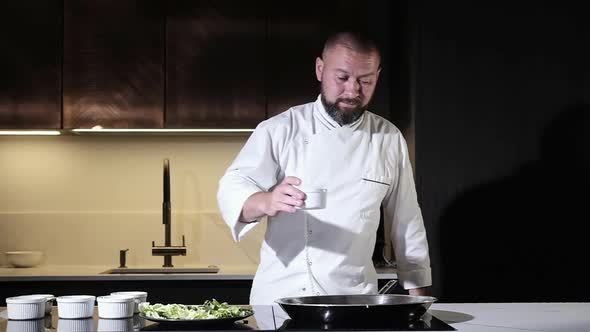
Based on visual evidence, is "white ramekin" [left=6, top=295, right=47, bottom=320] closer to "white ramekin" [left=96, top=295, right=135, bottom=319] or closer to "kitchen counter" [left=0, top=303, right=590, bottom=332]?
"kitchen counter" [left=0, top=303, right=590, bottom=332]

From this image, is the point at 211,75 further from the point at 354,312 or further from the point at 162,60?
the point at 354,312

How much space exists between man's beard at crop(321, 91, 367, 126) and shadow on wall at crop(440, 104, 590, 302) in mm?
1130

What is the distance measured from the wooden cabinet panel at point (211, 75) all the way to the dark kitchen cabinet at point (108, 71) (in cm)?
8

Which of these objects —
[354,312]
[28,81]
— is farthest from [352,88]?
[28,81]

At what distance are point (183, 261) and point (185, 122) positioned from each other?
725 mm

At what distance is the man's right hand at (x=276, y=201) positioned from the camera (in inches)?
81.3

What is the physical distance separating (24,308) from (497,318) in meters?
1.14

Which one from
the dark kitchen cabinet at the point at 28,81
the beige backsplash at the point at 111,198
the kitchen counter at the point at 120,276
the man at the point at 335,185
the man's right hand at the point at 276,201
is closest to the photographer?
the man's right hand at the point at 276,201

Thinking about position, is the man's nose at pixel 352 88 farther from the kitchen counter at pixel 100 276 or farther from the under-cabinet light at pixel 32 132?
the under-cabinet light at pixel 32 132

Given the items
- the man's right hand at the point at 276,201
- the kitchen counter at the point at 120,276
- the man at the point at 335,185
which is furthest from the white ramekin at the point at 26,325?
the kitchen counter at the point at 120,276

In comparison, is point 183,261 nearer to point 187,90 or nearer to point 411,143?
point 187,90

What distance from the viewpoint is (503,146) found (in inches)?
148

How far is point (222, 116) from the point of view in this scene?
409cm

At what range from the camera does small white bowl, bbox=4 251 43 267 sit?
162 inches
